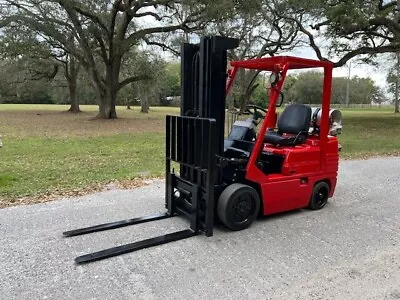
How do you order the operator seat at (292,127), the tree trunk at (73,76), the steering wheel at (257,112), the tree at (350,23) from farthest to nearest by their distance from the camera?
the tree trunk at (73,76)
the tree at (350,23)
the operator seat at (292,127)
the steering wheel at (257,112)

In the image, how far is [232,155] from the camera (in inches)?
172

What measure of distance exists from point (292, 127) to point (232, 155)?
1121 millimetres

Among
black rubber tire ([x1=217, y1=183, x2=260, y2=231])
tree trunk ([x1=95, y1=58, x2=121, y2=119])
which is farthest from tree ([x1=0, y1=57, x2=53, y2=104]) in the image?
black rubber tire ([x1=217, y1=183, x2=260, y2=231])

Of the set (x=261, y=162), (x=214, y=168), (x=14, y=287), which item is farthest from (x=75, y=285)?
(x=261, y=162)

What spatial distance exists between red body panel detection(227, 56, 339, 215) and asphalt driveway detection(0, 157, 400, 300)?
286mm

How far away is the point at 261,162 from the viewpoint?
448 centimetres

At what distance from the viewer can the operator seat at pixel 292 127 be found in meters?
4.71

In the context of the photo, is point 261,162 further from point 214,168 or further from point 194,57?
point 194,57

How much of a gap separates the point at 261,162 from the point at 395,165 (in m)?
5.17

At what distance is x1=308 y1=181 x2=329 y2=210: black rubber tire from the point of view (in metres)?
4.77

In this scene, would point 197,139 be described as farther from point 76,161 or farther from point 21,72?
point 21,72

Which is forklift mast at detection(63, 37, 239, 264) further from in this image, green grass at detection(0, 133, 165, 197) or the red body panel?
green grass at detection(0, 133, 165, 197)

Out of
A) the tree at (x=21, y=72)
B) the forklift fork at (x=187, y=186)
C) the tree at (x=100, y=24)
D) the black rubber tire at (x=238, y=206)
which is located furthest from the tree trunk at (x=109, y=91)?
the black rubber tire at (x=238, y=206)

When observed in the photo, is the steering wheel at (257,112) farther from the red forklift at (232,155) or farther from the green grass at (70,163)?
the green grass at (70,163)
